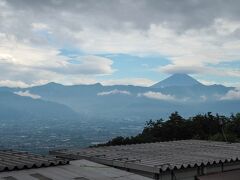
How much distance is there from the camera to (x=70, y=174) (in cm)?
1090

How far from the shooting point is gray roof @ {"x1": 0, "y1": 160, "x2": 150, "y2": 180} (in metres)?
10.3

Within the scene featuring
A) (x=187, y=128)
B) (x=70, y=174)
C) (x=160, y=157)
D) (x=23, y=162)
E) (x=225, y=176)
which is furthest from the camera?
(x=187, y=128)

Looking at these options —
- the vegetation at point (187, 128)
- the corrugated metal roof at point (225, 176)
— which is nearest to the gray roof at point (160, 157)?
the corrugated metal roof at point (225, 176)

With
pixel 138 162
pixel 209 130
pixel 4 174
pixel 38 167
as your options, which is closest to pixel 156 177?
pixel 138 162

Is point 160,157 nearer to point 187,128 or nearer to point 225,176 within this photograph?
point 225,176

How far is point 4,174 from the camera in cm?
1039

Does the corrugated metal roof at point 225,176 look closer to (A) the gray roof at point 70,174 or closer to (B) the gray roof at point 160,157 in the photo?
(B) the gray roof at point 160,157

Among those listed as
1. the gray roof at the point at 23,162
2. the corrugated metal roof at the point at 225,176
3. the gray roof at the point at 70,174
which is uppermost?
the gray roof at the point at 23,162

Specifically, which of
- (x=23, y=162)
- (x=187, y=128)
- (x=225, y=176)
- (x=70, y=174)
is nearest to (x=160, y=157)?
(x=225, y=176)

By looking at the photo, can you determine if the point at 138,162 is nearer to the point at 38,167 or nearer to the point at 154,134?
the point at 38,167

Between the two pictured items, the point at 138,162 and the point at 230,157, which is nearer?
the point at 138,162

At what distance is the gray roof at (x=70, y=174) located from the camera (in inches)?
405

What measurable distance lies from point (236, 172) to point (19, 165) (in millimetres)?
9115

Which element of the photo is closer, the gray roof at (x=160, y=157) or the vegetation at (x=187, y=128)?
the gray roof at (x=160, y=157)
